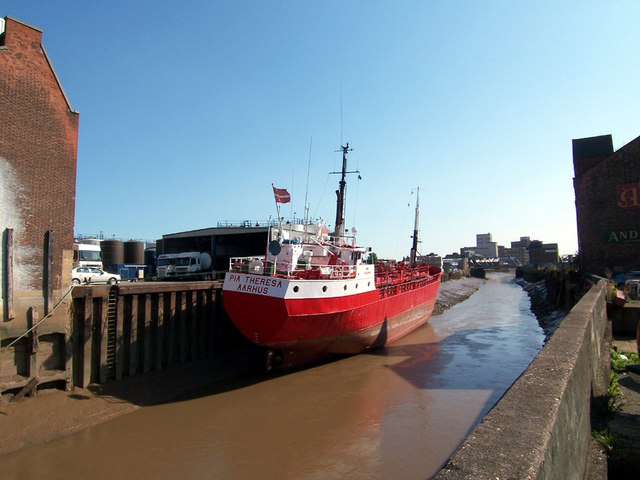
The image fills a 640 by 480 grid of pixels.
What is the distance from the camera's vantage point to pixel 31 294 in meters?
11.8

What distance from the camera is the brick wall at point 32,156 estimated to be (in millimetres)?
11641

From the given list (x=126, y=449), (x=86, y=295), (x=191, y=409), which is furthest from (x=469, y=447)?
(x=86, y=295)

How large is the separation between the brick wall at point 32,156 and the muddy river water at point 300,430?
5.23 metres

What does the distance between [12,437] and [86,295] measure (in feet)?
13.8

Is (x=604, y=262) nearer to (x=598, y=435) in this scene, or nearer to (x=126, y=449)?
(x=598, y=435)

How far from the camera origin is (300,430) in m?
10.6

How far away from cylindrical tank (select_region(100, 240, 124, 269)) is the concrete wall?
44.2 metres

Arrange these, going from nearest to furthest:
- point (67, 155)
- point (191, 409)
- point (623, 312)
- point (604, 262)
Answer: point (191, 409)
point (67, 155)
point (623, 312)
point (604, 262)

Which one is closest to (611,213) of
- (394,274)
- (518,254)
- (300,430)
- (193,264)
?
(394,274)

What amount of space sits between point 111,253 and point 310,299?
35729 mm

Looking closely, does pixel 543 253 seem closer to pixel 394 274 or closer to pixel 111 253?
pixel 394 274

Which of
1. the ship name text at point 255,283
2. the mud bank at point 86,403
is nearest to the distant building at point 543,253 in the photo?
the ship name text at point 255,283

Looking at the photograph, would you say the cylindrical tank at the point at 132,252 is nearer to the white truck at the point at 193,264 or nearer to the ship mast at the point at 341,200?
the white truck at the point at 193,264

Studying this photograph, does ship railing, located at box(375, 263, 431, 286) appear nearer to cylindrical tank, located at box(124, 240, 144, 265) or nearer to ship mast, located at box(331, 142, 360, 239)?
ship mast, located at box(331, 142, 360, 239)
